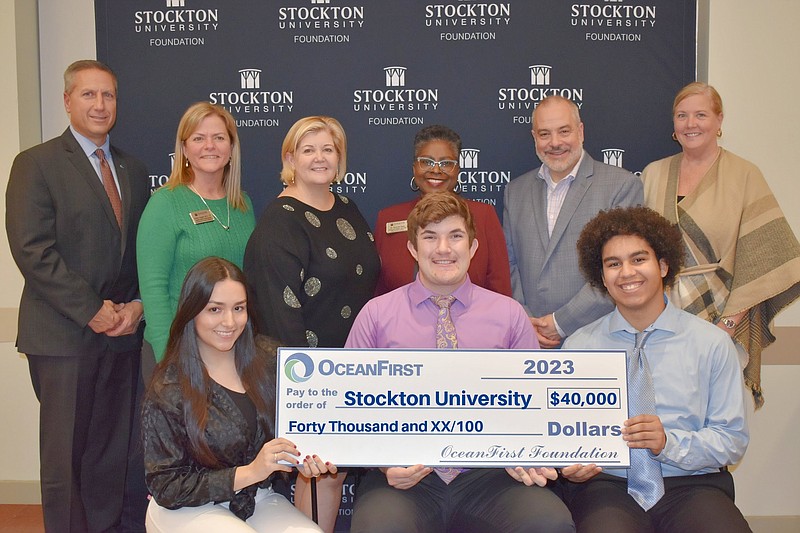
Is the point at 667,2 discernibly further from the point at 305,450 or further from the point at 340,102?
the point at 305,450

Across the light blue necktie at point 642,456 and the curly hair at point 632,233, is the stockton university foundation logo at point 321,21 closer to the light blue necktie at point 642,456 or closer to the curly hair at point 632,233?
the curly hair at point 632,233

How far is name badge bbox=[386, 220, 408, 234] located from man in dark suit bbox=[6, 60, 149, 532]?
1.27 metres

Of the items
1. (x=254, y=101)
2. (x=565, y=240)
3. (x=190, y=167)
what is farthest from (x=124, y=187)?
(x=565, y=240)

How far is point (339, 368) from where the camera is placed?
2.43m

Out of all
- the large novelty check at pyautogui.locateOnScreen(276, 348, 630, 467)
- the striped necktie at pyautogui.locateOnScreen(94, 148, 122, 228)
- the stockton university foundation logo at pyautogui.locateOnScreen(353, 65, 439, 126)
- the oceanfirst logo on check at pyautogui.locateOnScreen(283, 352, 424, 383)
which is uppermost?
the stockton university foundation logo at pyautogui.locateOnScreen(353, 65, 439, 126)

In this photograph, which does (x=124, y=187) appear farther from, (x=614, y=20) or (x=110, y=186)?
(x=614, y=20)

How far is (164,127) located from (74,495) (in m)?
2.10

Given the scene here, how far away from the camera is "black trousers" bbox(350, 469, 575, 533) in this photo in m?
2.35

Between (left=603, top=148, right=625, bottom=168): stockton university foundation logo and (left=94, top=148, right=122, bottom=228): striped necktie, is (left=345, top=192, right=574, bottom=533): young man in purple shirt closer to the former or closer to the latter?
(left=94, top=148, right=122, bottom=228): striped necktie

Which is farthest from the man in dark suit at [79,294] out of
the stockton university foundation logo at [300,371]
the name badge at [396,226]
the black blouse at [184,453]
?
the stockton university foundation logo at [300,371]

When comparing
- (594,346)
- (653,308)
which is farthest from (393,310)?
(653,308)

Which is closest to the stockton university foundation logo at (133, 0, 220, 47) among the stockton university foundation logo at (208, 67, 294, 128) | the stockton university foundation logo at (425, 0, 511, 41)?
the stockton university foundation logo at (208, 67, 294, 128)

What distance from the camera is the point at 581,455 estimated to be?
2383mm

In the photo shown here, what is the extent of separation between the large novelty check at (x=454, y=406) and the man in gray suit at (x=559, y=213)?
2.98 ft
